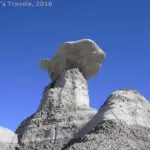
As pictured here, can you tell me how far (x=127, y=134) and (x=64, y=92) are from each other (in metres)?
5.21

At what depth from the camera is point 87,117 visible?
773 inches

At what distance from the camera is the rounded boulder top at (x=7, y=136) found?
1948cm

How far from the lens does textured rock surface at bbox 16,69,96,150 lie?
1908cm

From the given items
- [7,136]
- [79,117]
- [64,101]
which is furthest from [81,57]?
[7,136]

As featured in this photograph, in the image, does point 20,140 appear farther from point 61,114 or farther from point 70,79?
point 70,79

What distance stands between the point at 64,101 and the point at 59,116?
1.28m

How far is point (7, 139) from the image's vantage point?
770 inches

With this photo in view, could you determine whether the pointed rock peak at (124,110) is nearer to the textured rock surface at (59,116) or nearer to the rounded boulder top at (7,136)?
the textured rock surface at (59,116)

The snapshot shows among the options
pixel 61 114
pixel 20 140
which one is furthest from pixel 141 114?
pixel 20 140

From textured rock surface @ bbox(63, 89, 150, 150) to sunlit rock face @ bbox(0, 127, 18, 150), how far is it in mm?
2343

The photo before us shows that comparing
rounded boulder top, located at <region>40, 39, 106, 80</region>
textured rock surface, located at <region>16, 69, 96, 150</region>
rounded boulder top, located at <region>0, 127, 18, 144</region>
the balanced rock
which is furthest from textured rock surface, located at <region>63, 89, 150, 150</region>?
rounded boulder top, located at <region>40, 39, 106, 80</region>

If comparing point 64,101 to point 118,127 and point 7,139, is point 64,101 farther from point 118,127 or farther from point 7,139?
point 118,127

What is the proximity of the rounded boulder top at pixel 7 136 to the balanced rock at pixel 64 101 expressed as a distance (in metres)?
0.25

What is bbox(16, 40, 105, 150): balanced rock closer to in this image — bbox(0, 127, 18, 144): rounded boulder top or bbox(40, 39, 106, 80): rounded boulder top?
bbox(40, 39, 106, 80): rounded boulder top
